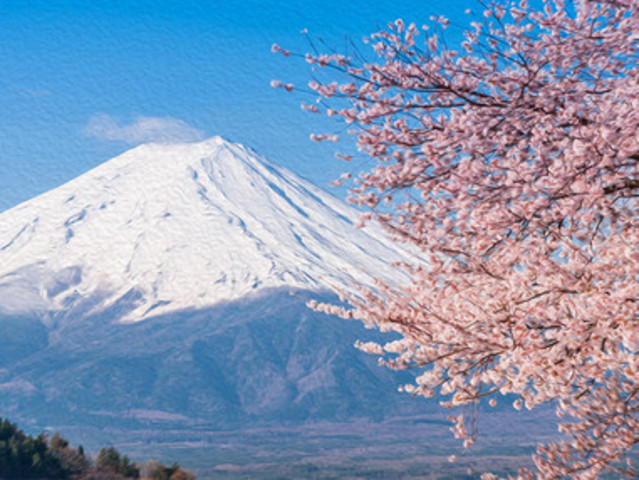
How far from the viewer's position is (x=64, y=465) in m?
28.8

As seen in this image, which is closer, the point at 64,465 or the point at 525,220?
the point at 525,220

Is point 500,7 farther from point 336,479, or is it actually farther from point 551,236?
point 336,479

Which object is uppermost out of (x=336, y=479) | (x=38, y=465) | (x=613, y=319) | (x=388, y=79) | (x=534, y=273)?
(x=388, y=79)

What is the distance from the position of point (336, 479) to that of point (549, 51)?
455 feet

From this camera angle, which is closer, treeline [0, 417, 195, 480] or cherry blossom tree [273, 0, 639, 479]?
cherry blossom tree [273, 0, 639, 479]

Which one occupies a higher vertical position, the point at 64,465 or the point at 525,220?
the point at 525,220

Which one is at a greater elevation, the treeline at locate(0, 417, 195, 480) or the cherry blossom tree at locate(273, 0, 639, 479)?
the cherry blossom tree at locate(273, 0, 639, 479)

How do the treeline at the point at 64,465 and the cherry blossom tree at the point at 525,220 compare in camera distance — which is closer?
the cherry blossom tree at the point at 525,220

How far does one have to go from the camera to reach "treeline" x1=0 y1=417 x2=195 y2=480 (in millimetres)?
28609

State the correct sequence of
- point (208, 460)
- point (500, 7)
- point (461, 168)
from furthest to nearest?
point (208, 460)
point (500, 7)
point (461, 168)

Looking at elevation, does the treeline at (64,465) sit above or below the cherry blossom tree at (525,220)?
below

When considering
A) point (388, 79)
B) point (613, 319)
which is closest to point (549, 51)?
point (388, 79)

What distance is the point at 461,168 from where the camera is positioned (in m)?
5.76

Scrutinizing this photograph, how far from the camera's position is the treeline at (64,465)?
28609mm
